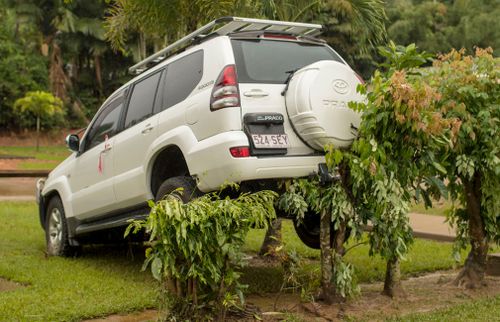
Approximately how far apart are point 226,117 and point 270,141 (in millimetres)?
422

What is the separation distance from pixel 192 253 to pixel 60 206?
4.38 meters

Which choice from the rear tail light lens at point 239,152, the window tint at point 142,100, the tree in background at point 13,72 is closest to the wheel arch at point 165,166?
the window tint at point 142,100

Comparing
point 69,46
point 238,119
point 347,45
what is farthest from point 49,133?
point 238,119

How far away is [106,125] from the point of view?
780 cm

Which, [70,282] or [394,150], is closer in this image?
[394,150]

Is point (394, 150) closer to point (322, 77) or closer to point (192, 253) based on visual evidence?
point (322, 77)

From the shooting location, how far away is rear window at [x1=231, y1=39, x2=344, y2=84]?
600 cm

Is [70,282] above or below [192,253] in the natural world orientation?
below

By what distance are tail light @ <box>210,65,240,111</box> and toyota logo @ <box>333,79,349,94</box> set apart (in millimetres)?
833

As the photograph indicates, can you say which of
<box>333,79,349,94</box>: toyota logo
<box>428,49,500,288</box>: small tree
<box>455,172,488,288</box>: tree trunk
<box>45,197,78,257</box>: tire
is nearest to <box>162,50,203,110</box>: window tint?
<box>333,79,349,94</box>: toyota logo

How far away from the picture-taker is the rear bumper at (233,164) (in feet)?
18.1

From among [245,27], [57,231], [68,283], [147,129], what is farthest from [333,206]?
[57,231]

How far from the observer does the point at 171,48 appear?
6.96 m

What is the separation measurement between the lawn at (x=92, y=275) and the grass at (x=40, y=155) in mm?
13709
